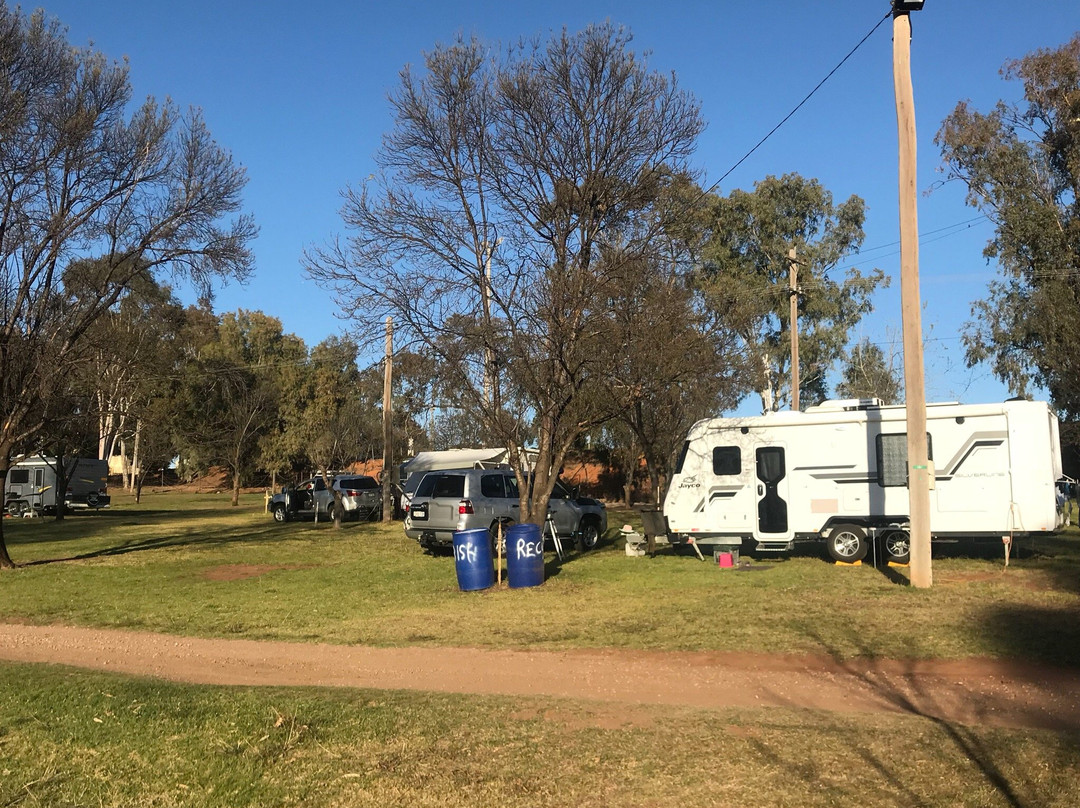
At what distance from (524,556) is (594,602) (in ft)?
6.03

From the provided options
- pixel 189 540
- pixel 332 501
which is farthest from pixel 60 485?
pixel 189 540

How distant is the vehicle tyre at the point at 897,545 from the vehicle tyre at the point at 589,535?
261 inches

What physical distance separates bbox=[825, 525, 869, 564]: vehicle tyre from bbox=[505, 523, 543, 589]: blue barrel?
568cm

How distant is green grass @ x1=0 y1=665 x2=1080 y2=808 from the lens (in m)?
4.94

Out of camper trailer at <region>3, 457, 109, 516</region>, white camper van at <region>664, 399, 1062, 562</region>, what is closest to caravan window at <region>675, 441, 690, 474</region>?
white camper van at <region>664, 399, 1062, 562</region>

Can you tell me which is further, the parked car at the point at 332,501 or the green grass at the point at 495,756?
the parked car at the point at 332,501

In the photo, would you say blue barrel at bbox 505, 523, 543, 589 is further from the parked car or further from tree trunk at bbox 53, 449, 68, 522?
tree trunk at bbox 53, 449, 68, 522

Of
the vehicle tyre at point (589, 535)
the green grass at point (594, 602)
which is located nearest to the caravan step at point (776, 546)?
the green grass at point (594, 602)

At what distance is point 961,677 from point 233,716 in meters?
5.94

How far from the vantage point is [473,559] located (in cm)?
1418

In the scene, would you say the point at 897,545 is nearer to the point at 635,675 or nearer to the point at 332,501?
the point at 635,675

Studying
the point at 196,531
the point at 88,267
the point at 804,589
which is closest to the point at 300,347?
the point at 196,531

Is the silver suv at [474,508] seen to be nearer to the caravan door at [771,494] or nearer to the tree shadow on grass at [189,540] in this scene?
the caravan door at [771,494]

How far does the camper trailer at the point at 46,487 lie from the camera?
40312 millimetres
